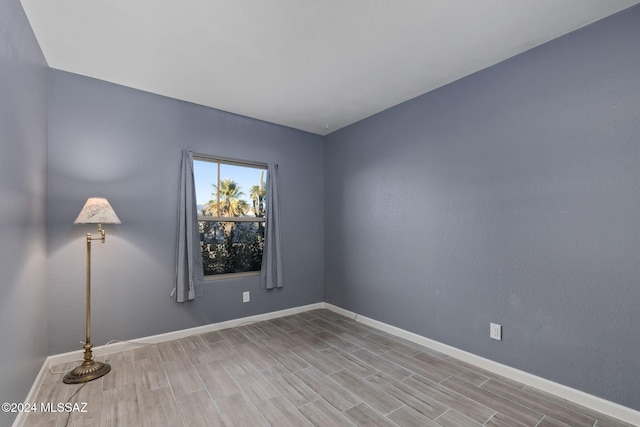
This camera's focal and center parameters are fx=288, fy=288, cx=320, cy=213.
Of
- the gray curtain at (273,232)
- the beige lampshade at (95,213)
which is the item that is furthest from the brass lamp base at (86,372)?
the gray curtain at (273,232)

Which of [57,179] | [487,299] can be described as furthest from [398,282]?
[57,179]

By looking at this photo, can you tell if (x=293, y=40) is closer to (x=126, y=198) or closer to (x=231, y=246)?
(x=126, y=198)

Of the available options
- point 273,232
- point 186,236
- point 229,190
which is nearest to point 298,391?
point 186,236

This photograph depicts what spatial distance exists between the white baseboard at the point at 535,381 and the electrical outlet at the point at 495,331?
0.22 metres

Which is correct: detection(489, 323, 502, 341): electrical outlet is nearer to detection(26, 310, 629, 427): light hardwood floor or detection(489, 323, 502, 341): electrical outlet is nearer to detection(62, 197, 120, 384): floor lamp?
detection(26, 310, 629, 427): light hardwood floor

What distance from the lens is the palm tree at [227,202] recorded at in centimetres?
354

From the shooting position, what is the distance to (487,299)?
253 centimetres

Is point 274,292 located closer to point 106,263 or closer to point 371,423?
point 106,263

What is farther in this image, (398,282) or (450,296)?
(398,282)

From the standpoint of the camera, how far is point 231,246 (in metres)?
3.70

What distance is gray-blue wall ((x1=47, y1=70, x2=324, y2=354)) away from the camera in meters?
2.61

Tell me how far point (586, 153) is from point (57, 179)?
4.30 m

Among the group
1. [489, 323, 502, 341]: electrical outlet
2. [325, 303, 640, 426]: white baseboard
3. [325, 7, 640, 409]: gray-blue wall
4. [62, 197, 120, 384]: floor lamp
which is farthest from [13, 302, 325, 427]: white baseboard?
[489, 323, 502, 341]: electrical outlet

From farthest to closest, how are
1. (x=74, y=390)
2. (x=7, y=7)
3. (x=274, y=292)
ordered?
(x=274, y=292) → (x=74, y=390) → (x=7, y=7)
